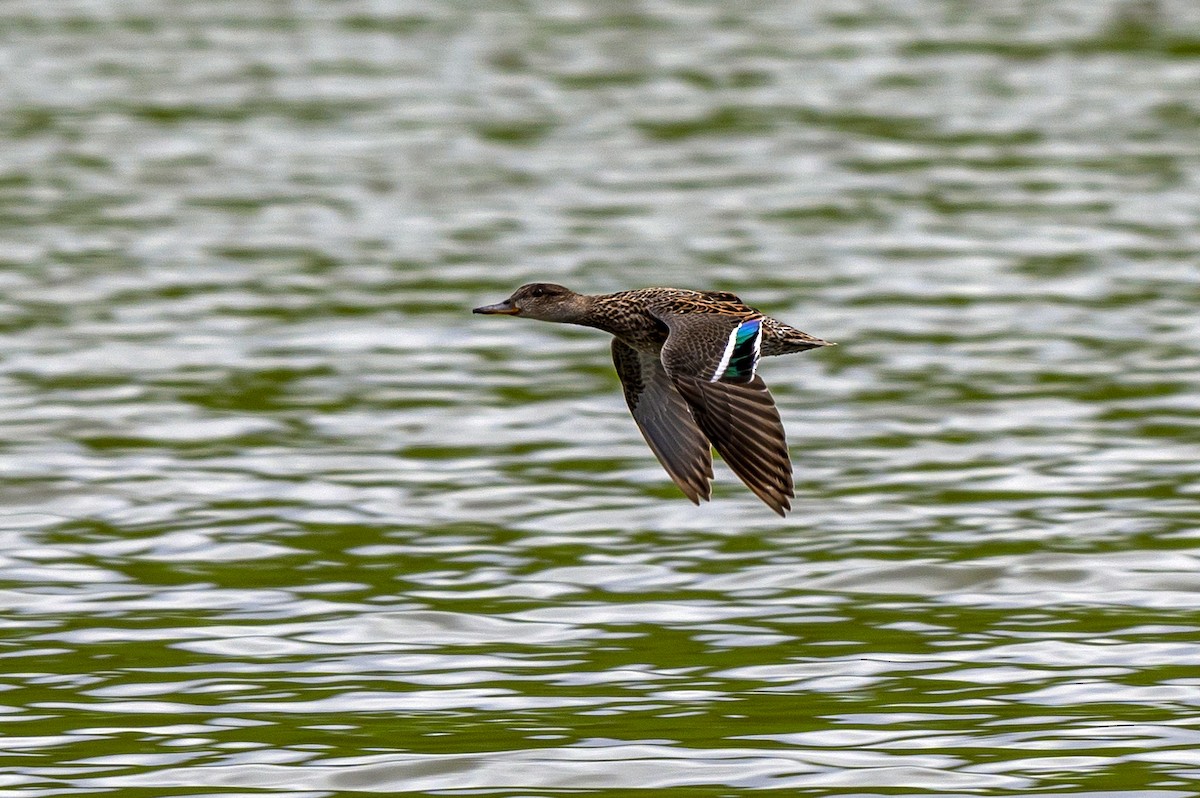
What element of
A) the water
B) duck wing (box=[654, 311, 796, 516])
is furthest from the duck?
the water

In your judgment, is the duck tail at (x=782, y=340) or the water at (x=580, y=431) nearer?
the water at (x=580, y=431)

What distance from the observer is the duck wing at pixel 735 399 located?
9.70 metres

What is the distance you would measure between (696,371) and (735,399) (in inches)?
7.8

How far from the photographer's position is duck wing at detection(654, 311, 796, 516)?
9695 millimetres

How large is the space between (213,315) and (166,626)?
742 cm

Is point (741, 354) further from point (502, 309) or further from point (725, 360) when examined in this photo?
point (502, 309)

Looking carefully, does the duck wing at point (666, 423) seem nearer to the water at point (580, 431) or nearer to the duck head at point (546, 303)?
the duck head at point (546, 303)

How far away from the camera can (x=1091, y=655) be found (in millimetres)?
10359

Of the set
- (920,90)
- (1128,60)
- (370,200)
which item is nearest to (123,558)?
(370,200)

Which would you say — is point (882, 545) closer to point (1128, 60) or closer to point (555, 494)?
point (555, 494)

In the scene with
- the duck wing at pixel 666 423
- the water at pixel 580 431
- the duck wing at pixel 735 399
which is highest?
the duck wing at pixel 735 399

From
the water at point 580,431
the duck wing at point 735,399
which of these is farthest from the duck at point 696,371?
the water at point 580,431

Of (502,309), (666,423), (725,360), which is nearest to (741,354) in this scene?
(725,360)

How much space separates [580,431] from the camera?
1495 cm
